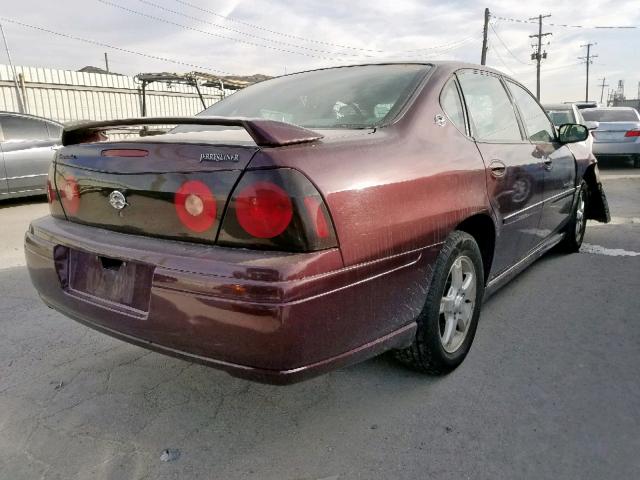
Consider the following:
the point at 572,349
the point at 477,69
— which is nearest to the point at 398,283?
the point at 572,349

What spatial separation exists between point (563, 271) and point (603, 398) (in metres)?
2.02

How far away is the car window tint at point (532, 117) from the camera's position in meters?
3.42

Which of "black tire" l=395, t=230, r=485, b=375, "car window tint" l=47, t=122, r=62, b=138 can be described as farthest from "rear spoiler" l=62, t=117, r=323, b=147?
"car window tint" l=47, t=122, r=62, b=138

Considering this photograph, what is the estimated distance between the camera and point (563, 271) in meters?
4.10

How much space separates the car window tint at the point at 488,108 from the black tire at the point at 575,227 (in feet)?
4.87

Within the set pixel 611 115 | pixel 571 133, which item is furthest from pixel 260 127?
pixel 611 115

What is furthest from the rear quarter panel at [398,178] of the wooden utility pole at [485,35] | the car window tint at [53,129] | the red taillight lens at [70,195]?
the wooden utility pole at [485,35]

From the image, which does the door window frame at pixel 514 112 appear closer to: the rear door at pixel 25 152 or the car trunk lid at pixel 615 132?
the rear door at pixel 25 152

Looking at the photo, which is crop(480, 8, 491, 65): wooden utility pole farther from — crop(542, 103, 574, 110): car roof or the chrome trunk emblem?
the chrome trunk emblem

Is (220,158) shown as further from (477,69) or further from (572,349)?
(572,349)

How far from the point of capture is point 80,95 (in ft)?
48.2

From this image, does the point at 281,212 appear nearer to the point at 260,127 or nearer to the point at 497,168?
the point at 260,127

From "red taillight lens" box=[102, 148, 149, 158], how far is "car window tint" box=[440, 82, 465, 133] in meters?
1.37

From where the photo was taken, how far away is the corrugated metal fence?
13.2 meters
